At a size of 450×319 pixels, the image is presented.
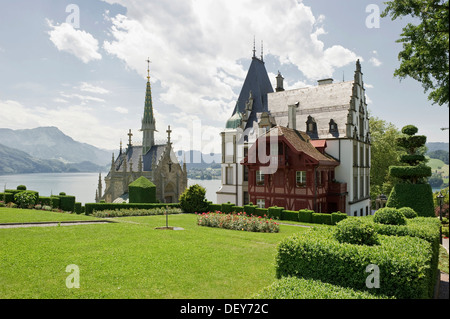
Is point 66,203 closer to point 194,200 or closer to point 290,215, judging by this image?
point 194,200

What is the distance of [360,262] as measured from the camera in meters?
8.22

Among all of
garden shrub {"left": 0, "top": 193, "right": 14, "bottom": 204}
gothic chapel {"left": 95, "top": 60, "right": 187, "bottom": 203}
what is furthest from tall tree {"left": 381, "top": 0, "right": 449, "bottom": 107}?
gothic chapel {"left": 95, "top": 60, "right": 187, "bottom": 203}

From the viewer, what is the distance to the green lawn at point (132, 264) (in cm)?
866

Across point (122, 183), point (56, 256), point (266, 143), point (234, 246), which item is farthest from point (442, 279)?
point (122, 183)

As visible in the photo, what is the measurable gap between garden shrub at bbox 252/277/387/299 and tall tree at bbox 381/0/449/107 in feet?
34.8

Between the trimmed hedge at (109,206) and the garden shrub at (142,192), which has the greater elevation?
the garden shrub at (142,192)

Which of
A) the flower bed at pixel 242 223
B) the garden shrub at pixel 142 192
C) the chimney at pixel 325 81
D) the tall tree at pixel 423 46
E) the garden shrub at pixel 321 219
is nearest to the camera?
the tall tree at pixel 423 46

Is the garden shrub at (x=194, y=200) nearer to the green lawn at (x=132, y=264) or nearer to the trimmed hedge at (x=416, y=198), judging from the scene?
the green lawn at (x=132, y=264)

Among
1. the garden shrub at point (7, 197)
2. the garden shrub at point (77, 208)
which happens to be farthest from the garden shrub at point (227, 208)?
the garden shrub at point (7, 197)

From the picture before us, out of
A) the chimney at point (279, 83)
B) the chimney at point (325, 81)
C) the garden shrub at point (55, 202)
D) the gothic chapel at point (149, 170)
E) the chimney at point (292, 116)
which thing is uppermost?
the chimney at point (279, 83)

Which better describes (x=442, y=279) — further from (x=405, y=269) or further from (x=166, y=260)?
(x=166, y=260)

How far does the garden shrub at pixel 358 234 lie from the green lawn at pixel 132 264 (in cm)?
290

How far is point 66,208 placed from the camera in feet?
99.5

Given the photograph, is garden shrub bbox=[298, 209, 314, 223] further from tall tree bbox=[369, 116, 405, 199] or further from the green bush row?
tall tree bbox=[369, 116, 405, 199]
